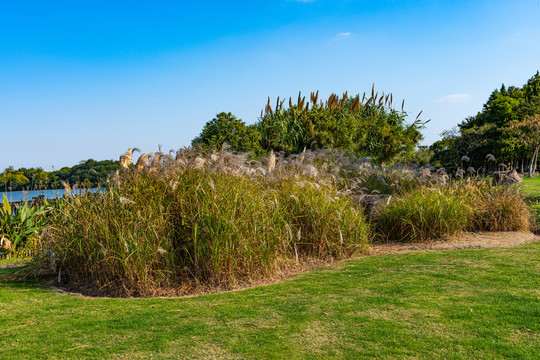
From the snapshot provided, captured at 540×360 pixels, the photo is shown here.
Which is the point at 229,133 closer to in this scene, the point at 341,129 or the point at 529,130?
the point at 341,129

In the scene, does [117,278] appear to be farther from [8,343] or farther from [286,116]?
[286,116]

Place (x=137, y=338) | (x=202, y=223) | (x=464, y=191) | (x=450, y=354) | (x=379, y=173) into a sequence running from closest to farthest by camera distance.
A: (x=450, y=354) < (x=137, y=338) < (x=202, y=223) < (x=464, y=191) < (x=379, y=173)

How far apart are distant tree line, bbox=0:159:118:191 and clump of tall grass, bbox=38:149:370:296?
0.43 m

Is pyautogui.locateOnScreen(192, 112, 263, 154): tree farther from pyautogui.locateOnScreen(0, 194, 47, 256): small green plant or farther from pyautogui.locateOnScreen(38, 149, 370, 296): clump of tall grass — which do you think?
pyautogui.locateOnScreen(38, 149, 370, 296): clump of tall grass

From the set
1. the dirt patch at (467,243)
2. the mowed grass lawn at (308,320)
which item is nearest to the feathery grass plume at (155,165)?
the mowed grass lawn at (308,320)

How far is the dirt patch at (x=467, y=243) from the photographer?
736 centimetres

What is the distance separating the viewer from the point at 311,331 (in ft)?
11.9

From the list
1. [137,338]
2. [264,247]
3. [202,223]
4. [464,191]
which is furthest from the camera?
[464,191]

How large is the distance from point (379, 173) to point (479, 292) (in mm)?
6024

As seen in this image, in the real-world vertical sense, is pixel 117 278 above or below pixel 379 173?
below

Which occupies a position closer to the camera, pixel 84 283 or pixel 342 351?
pixel 342 351

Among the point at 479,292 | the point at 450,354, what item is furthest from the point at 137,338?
the point at 479,292

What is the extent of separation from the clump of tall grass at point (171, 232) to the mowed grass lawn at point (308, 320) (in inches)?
14.6

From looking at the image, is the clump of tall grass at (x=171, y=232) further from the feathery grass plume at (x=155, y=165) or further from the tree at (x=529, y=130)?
the tree at (x=529, y=130)
